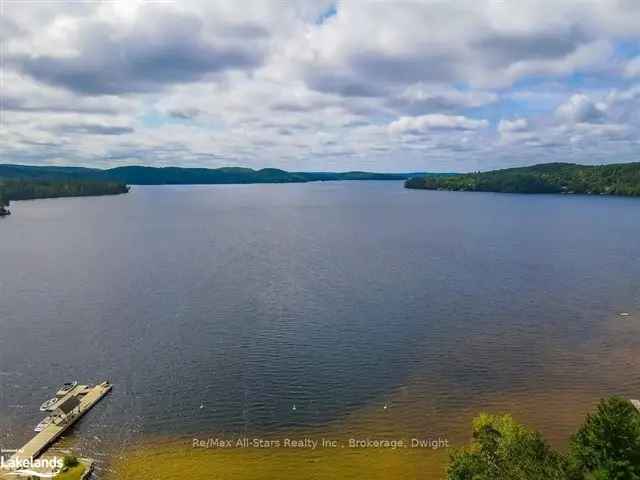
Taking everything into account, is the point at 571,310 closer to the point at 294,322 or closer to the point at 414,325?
the point at 414,325

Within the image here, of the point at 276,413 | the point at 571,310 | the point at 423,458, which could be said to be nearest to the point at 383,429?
the point at 423,458

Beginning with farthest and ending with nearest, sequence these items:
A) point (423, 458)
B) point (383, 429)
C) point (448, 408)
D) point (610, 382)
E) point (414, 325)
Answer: point (414, 325) < point (610, 382) < point (448, 408) < point (383, 429) < point (423, 458)

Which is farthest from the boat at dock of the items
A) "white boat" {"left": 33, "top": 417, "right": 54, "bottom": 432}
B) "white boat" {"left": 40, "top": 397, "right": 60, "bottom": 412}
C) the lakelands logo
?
the lakelands logo

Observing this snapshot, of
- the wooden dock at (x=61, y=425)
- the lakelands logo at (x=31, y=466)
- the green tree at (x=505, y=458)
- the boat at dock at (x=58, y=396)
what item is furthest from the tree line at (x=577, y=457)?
the boat at dock at (x=58, y=396)

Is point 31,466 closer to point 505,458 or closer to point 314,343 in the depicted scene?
point 314,343

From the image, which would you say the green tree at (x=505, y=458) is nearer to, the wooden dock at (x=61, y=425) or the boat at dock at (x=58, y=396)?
the wooden dock at (x=61, y=425)

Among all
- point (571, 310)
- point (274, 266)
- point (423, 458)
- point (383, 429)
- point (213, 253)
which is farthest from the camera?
point (213, 253)

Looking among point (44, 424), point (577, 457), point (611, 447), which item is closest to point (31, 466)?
point (44, 424)

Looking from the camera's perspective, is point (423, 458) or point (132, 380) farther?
point (132, 380)
